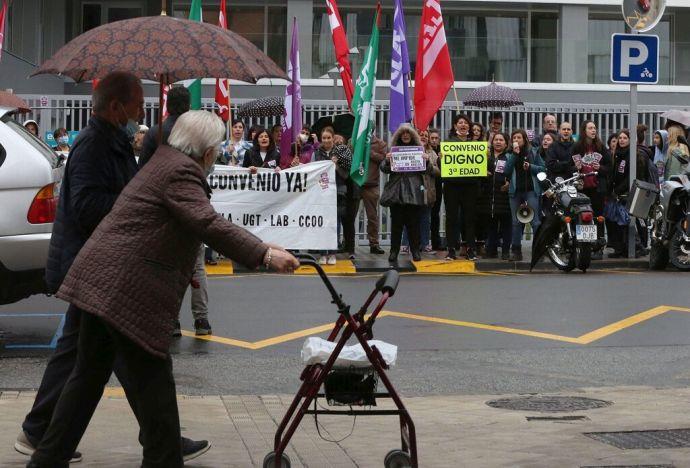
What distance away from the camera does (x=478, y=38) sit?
40.5 m

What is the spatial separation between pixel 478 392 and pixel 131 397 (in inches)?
161

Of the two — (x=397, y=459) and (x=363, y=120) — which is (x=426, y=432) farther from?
(x=363, y=120)

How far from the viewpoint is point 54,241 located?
723 cm

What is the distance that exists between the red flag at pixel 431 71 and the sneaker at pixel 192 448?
1428cm

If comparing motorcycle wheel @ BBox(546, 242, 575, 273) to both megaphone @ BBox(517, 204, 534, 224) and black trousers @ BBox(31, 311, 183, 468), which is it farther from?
black trousers @ BBox(31, 311, 183, 468)

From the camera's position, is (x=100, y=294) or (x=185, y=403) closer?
(x=100, y=294)

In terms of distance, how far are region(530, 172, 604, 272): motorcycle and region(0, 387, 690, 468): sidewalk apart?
889cm

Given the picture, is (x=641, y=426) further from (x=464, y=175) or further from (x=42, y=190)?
(x=464, y=175)

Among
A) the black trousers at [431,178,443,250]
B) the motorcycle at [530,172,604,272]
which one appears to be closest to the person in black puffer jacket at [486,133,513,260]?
the motorcycle at [530,172,604,272]

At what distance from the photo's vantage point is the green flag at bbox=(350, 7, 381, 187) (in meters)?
19.5

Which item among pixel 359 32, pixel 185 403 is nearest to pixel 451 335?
pixel 185 403

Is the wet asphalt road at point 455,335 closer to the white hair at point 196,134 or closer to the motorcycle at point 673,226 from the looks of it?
the motorcycle at point 673,226

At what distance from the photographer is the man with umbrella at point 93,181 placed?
6863 millimetres

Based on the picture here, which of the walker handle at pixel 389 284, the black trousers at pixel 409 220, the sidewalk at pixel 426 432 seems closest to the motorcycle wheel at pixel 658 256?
the black trousers at pixel 409 220
